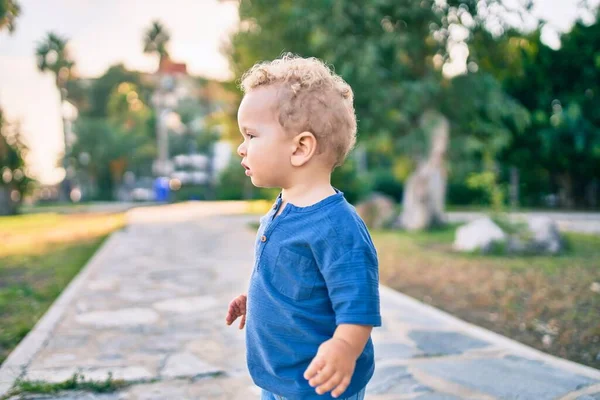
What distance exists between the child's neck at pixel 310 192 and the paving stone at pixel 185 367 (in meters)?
1.88

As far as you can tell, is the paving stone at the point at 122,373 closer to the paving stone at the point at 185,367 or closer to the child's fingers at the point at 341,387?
the paving stone at the point at 185,367

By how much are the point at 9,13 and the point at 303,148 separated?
14.6ft

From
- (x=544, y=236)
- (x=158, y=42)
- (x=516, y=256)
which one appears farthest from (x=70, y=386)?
(x=158, y=42)

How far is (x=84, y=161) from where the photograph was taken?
3919 centimetres

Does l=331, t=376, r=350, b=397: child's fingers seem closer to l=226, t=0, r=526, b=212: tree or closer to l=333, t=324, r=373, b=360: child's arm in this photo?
l=333, t=324, r=373, b=360: child's arm

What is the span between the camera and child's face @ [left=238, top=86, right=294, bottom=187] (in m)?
1.72

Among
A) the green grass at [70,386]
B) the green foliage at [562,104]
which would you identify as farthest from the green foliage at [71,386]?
the green foliage at [562,104]

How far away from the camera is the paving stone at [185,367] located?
10.8 feet

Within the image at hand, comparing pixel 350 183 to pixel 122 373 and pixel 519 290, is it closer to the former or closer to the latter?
pixel 519 290

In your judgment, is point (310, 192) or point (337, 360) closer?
point (337, 360)

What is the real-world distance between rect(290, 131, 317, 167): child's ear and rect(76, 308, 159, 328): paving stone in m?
3.25

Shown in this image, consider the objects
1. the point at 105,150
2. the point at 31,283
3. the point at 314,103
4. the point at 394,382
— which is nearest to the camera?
the point at 314,103

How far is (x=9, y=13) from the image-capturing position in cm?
504

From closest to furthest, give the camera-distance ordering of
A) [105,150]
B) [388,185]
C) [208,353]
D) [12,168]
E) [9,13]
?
[208,353] → [9,13] → [12,168] → [388,185] → [105,150]
